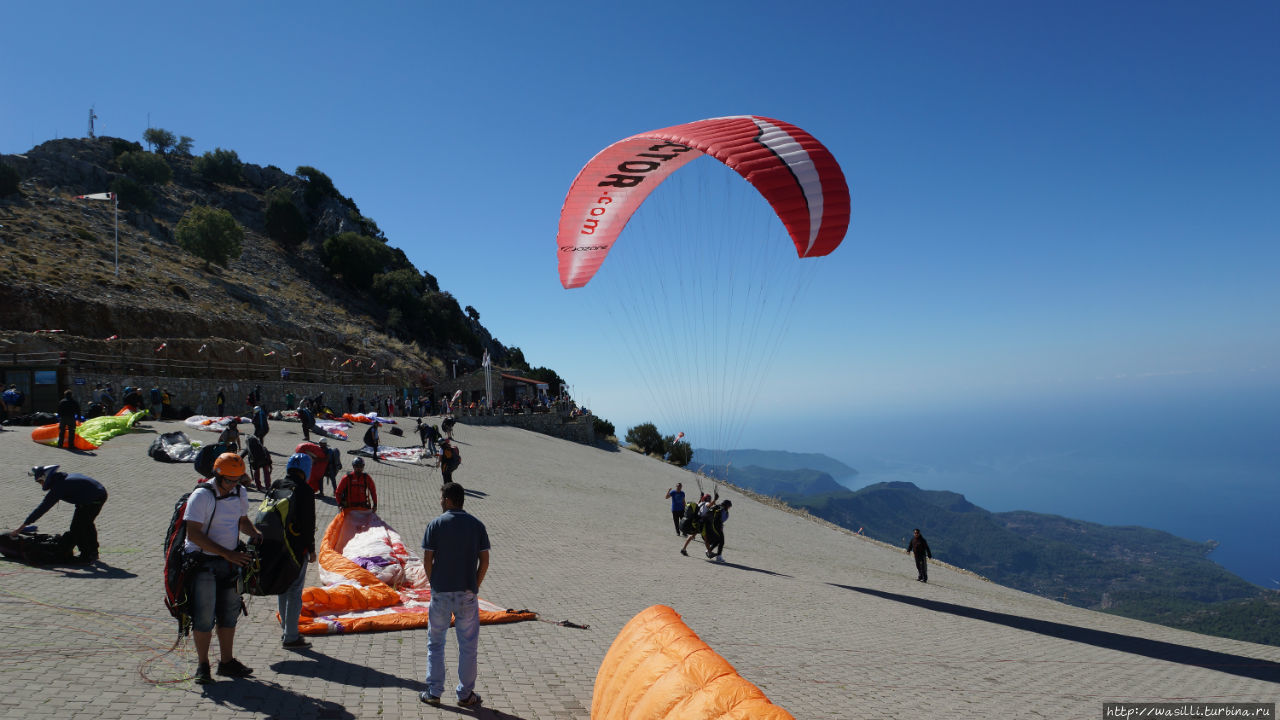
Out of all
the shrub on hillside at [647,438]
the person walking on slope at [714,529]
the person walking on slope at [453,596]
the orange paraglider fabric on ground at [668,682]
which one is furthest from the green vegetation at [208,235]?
the orange paraglider fabric on ground at [668,682]

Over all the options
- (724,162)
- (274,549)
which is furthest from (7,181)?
(274,549)

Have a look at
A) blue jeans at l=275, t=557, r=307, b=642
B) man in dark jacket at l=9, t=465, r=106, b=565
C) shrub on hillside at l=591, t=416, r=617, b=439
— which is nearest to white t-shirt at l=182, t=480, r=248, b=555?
blue jeans at l=275, t=557, r=307, b=642

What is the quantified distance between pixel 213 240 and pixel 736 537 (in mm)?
50975

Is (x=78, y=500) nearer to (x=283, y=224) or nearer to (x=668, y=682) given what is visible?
(x=668, y=682)

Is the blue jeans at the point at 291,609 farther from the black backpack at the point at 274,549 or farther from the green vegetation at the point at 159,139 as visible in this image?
the green vegetation at the point at 159,139

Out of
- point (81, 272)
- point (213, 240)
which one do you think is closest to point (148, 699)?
point (81, 272)

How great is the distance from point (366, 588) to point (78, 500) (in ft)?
10.4

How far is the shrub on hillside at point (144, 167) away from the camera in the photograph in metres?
64.6

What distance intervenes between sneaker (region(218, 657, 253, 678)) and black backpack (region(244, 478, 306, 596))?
45 cm

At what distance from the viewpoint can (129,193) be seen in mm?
56344

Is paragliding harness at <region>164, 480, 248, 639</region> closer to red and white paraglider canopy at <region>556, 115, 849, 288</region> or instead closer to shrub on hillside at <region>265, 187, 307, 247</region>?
red and white paraglider canopy at <region>556, 115, 849, 288</region>

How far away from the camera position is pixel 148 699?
3.72 metres

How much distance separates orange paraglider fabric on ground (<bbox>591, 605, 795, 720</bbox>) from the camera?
9.53 ft

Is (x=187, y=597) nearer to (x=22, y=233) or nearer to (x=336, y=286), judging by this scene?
(x=22, y=233)
